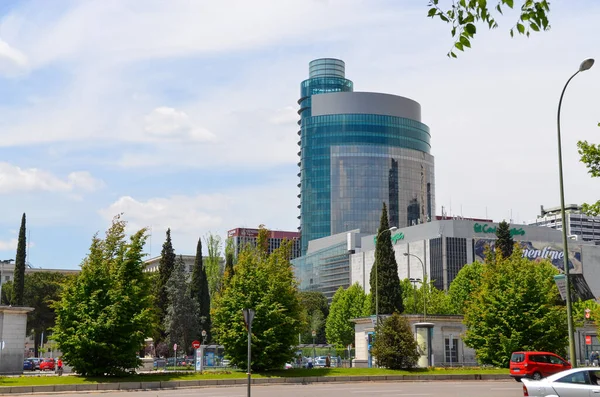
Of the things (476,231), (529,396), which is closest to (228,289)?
(529,396)

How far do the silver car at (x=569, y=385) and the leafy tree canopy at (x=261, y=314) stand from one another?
23348 millimetres

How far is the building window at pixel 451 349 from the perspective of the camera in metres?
58.9

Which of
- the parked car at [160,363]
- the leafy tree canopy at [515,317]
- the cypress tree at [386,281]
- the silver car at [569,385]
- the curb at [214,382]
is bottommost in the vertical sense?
the parked car at [160,363]

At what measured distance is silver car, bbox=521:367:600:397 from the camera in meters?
19.4

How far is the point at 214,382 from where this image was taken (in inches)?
1511

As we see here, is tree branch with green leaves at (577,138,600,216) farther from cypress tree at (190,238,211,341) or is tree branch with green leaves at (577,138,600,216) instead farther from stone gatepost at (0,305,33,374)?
cypress tree at (190,238,211,341)

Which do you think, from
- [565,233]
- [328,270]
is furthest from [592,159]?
[328,270]

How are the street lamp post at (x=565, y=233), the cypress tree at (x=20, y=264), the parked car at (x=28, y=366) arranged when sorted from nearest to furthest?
the street lamp post at (x=565, y=233)
the parked car at (x=28, y=366)
the cypress tree at (x=20, y=264)

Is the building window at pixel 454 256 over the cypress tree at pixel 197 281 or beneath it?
over

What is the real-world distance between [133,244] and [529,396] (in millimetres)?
26599

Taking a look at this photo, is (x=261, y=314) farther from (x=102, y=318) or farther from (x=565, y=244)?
(x=565, y=244)

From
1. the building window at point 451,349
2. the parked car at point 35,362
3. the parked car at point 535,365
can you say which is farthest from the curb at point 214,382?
the parked car at point 35,362

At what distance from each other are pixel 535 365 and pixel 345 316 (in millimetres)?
76331

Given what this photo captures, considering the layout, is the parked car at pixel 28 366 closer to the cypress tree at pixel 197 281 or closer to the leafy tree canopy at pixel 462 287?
the cypress tree at pixel 197 281
